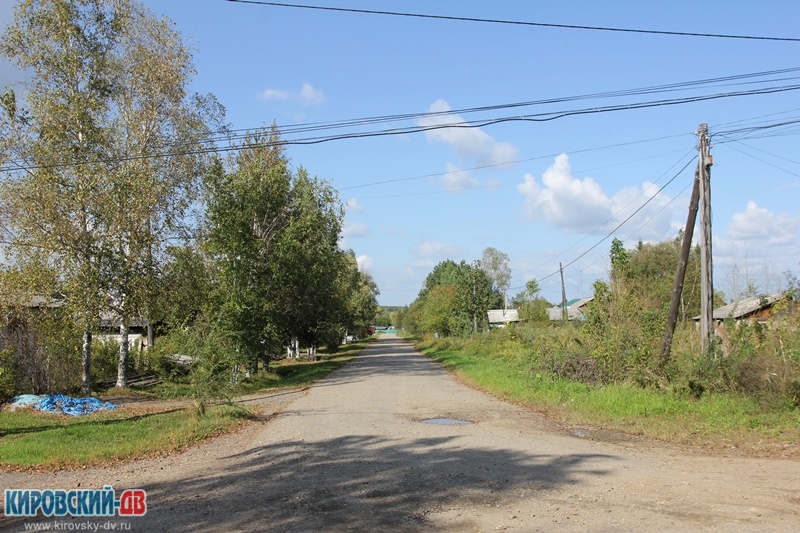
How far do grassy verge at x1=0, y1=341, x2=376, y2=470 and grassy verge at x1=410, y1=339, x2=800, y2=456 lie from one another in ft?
25.7

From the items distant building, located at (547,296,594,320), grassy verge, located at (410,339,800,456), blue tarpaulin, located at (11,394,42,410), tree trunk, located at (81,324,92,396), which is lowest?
grassy verge, located at (410,339,800,456)

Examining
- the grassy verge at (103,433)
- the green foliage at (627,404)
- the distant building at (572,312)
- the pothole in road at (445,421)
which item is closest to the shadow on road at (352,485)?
the grassy verge at (103,433)

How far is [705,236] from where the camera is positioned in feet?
51.9

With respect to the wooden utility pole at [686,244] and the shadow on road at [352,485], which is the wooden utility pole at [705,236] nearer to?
Result: the wooden utility pole at [686,244]

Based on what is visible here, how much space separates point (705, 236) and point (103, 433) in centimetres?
1534

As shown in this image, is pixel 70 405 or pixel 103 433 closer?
pixel 103 433

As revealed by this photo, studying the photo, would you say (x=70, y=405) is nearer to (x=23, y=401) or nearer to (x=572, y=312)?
(x=23, y=401)

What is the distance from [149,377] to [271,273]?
7994 millimetres

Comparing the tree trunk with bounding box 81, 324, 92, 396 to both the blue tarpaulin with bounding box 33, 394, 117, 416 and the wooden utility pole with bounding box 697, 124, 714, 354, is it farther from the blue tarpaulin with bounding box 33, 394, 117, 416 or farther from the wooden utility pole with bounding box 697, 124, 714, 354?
the wooden utility pole with bounding box 697, 124, 714, 354

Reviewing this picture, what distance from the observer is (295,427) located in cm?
1291

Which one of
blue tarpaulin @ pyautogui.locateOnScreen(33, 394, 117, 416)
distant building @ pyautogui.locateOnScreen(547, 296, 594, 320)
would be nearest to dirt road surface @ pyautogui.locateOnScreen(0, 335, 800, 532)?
blue tarpaulin @ pyautogui.locateOnScreen(33, 394, 117, 416)

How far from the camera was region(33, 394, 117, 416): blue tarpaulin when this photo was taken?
1692 centimetres

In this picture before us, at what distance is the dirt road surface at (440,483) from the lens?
6.28 metres

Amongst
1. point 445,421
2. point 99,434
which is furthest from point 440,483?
point 99,434
